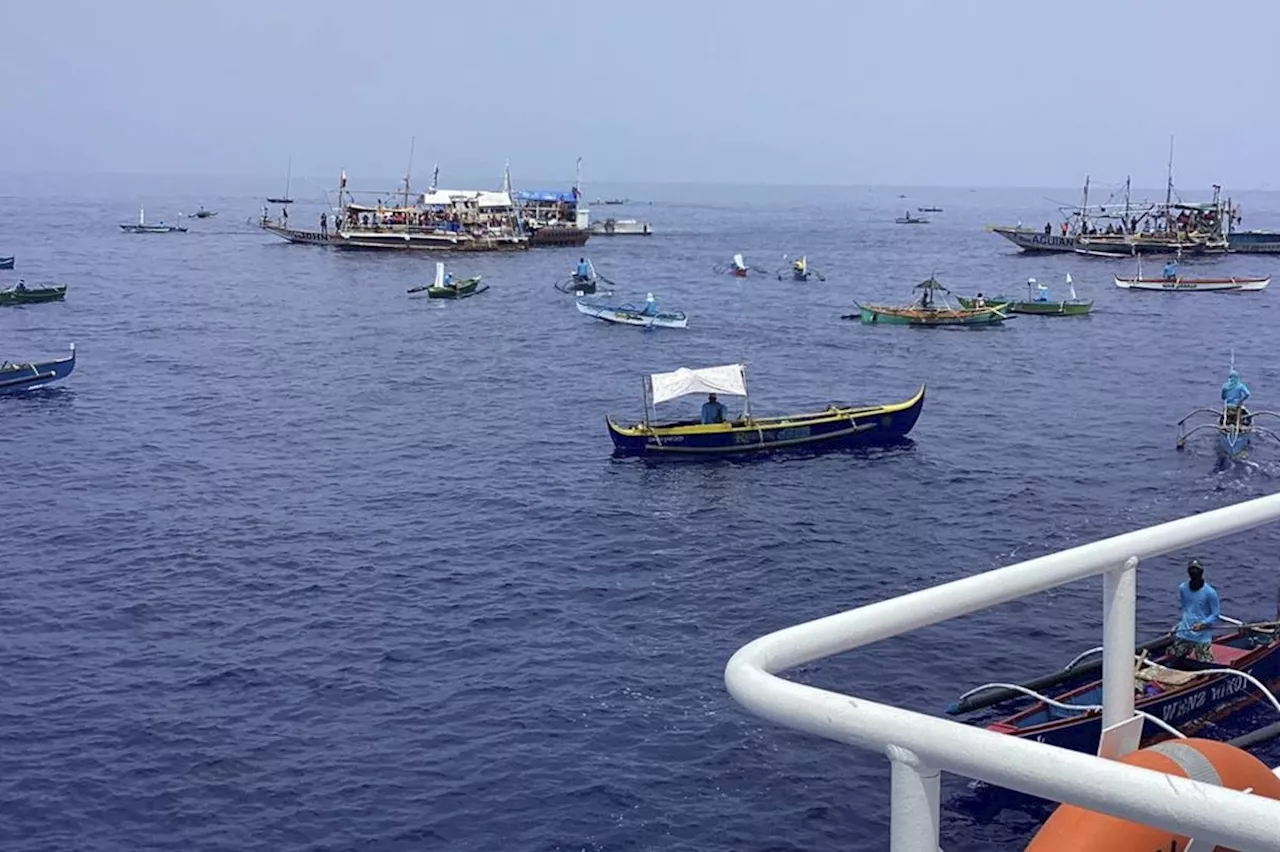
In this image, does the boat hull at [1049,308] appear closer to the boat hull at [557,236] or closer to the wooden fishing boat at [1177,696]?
the wooden fishing boat at [1177,696]

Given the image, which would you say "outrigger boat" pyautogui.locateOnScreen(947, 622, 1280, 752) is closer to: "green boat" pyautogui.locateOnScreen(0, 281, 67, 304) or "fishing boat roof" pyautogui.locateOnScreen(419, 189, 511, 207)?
"green boat" pyautogui.locateOnScreen(0, 281, 67, 304)

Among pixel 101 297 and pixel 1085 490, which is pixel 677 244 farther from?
pixel 1085 490

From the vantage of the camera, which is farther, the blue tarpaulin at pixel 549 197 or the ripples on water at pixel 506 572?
the blue tarpaulin at pixel 549 197

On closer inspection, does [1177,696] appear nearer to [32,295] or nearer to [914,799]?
[914,799]

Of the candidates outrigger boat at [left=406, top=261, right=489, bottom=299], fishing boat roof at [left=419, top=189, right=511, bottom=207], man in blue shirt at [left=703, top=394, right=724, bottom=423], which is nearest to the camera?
man in blue shirt at [left=703, top=394, right=724, bottom=423]

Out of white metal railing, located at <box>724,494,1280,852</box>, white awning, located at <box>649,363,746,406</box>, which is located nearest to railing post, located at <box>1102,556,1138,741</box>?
white metal railing, located at <box>724,494,1280,852</box>

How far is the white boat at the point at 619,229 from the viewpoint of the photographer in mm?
193500

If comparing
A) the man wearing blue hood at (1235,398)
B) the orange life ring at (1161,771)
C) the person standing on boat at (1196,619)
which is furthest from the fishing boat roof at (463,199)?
the orange life ring at (1161,771)

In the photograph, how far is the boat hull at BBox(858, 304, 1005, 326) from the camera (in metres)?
91.4

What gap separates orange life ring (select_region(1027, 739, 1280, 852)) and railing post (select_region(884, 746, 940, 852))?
2.36ft

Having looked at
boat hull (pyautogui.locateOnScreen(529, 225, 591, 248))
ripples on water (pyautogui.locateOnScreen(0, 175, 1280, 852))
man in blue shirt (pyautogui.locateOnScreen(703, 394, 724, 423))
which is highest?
boat hull (pyautogui.locateOnScreen(529, 225, 591, 248))

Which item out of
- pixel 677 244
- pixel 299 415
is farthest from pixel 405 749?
pixel 677 244

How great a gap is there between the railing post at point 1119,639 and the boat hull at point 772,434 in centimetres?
4666

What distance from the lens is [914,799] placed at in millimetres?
3893
